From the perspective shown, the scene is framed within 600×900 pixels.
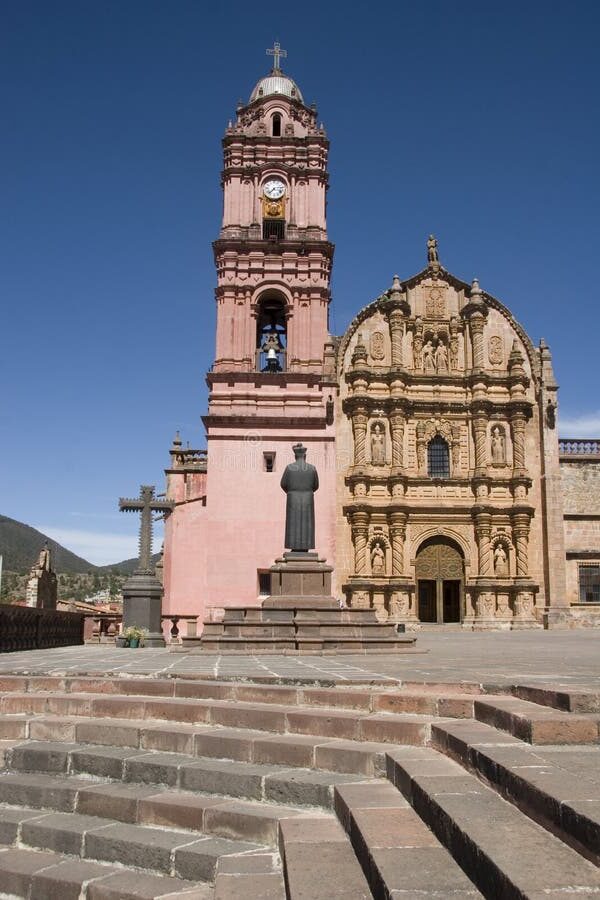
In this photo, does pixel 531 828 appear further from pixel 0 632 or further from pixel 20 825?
pixel 0 632

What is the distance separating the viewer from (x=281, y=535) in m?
27.1

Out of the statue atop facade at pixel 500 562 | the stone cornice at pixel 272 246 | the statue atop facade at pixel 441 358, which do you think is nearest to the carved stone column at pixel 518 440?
the statue atop facade at pixel 500 562

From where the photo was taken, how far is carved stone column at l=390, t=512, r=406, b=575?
27.8 metres

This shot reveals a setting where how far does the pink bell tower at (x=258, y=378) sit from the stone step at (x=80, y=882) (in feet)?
72.6

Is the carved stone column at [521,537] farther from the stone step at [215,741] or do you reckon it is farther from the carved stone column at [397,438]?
the stone step at [215,741]

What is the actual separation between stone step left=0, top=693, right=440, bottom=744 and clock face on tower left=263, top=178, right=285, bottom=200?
2673cm

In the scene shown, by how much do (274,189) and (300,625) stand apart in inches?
845

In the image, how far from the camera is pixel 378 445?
29031mm

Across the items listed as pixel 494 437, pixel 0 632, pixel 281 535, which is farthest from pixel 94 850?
pixel 494 437

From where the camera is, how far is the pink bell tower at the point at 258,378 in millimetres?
27469

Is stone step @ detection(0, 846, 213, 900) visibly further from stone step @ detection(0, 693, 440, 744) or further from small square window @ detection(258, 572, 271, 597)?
small square window @ detection(258, 572, 271, 597)

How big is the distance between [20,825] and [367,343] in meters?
26.3

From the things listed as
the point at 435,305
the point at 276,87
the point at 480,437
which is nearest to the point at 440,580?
the point at 480,437

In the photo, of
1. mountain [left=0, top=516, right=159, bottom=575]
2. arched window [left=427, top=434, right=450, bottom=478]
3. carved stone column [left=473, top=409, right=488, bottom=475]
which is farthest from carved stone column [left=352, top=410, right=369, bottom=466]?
mountain [left=0, top=516, right=159, bottom=575]
